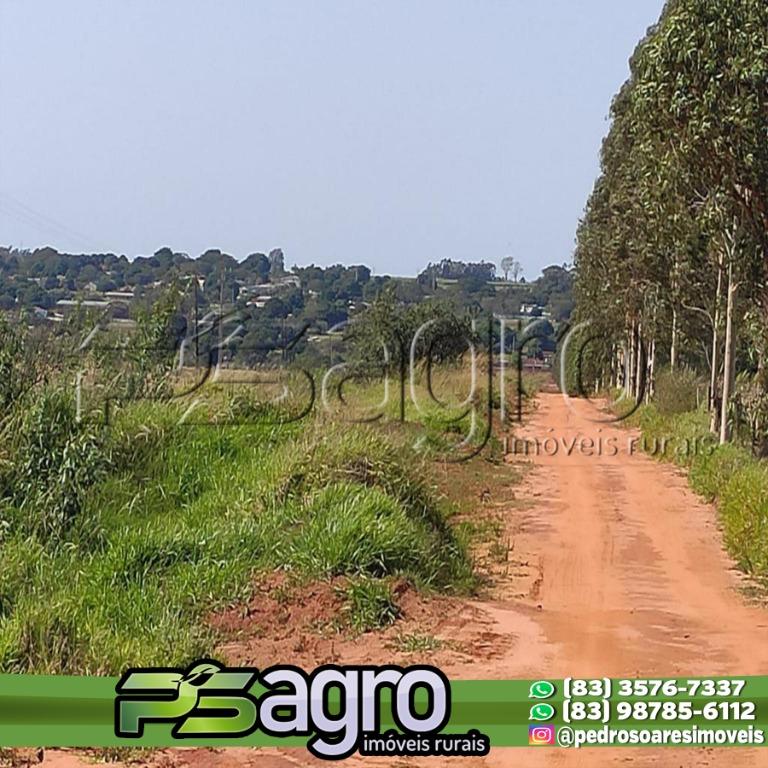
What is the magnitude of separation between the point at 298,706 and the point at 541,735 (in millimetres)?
1261

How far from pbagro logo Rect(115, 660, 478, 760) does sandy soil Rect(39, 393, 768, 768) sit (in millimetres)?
229

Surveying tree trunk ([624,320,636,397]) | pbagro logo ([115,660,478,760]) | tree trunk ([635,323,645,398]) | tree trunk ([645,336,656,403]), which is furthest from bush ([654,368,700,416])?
pbagro logo ([115,660,478,760])

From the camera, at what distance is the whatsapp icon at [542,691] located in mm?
5918

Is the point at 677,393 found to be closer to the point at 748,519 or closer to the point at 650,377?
the point at 650,377

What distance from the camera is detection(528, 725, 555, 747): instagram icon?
5664 mm

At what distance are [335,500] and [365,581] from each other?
1.59 metres

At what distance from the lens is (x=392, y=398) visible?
892 inches

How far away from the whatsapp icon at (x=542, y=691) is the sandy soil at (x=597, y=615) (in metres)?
0.30

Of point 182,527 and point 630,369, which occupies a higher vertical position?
point 630,369

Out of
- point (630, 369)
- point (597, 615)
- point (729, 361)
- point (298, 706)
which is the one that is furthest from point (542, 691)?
point (630, 369)

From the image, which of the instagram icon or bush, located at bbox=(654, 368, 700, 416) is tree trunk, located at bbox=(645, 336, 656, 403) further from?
the instagram icon

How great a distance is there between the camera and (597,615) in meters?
9.11

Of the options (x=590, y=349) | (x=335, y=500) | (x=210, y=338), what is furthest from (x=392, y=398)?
(x=590, y=349)

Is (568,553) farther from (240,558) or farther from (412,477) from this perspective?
(240,558)
